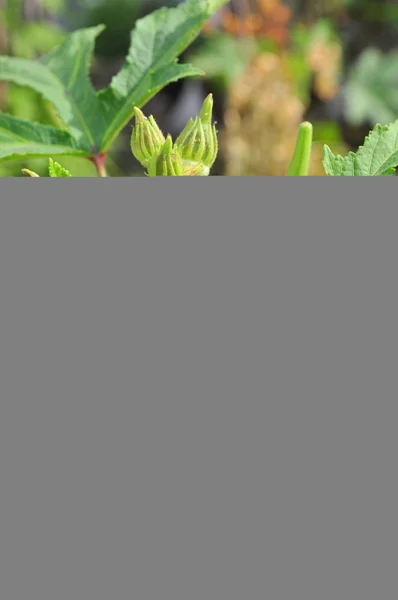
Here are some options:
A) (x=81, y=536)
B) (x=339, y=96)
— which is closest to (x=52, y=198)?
(x=81, y=536)

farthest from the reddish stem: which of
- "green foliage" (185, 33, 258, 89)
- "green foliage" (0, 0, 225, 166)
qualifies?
"green foliage" (185, 33, 258, 89)

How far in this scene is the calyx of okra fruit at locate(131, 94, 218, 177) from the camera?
0.34 metres

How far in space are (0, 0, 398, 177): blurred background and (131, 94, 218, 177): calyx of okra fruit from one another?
66 cm

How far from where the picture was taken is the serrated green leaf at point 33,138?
40 centimetres

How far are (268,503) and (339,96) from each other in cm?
260

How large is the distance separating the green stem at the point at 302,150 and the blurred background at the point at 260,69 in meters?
0.68

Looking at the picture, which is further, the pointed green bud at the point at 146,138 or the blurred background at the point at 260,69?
the blurred background at the point at 260,69

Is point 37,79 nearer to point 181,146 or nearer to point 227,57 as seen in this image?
point 181,146

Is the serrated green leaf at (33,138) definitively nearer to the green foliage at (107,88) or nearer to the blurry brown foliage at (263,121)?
the green foliage at (107,88)

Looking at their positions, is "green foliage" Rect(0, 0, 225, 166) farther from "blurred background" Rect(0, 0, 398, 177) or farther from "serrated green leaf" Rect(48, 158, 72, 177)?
"blurred background" Rect(0, 0, 398, 177)

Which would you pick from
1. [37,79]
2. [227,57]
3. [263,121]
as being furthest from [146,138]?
[227,57]

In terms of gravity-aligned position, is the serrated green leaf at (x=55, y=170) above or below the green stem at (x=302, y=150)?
below

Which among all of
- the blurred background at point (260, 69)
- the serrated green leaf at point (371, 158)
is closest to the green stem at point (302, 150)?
the serrated green leaf at point (371, 158)

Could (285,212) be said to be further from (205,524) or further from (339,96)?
(339,96)
